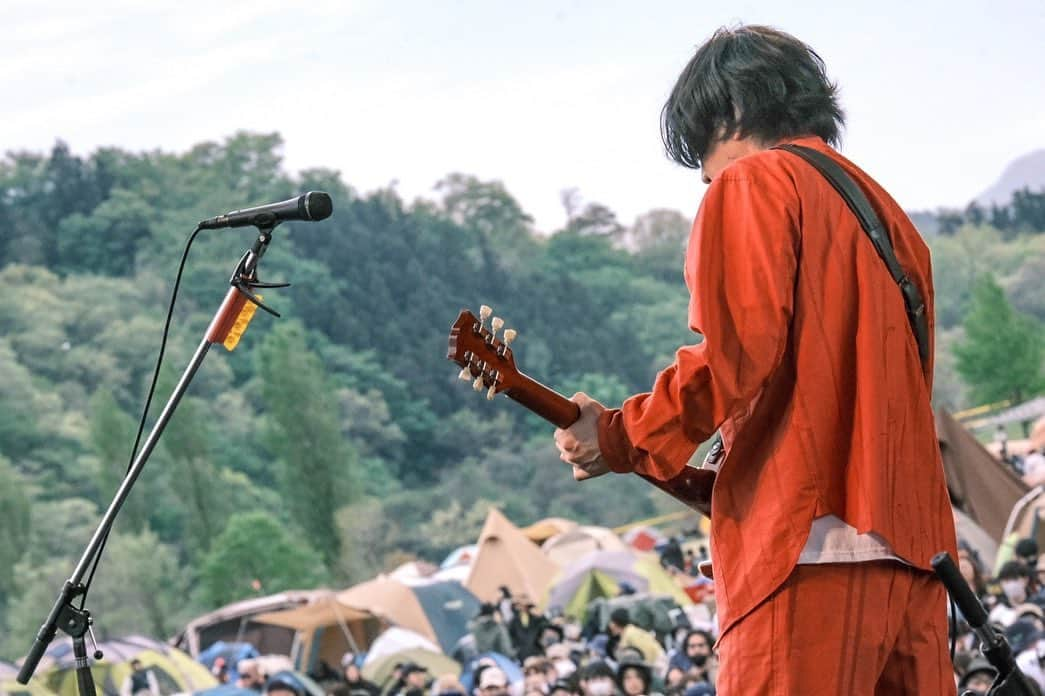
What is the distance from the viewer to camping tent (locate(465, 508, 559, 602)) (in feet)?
71.7

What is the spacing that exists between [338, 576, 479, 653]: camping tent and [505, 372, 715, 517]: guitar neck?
673 inches

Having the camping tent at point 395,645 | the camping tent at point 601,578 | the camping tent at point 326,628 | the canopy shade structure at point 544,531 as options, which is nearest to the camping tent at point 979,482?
the camping tent at point 601,578

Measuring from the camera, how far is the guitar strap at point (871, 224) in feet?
8.55

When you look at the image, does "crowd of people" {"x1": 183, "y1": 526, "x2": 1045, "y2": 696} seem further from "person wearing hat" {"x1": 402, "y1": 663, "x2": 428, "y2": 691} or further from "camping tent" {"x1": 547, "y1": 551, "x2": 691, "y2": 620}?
"camping tent" {"x1": 547, "y1": 551, "x2": 691, "y2": 620}

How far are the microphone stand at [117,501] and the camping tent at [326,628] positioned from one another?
16390mm

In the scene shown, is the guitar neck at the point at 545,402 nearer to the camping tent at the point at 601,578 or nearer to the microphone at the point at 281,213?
the microphone at the point at 281,213

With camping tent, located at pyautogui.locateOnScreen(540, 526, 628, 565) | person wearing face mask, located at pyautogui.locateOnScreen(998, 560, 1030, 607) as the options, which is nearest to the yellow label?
person wearing face mask, located at pyautogui.locateOnScreen(998, 560, 1030, 607)

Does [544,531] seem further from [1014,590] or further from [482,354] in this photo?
[482,354]

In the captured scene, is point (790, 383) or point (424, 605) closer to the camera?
point (790, 383)

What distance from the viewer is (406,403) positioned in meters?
58.4

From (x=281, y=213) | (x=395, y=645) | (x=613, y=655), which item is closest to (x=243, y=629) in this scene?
(x=395, y=645)

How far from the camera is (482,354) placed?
276 centimetres

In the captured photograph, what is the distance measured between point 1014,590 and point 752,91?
8.69 m

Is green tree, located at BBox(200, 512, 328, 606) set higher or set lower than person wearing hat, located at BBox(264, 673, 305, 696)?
lower
